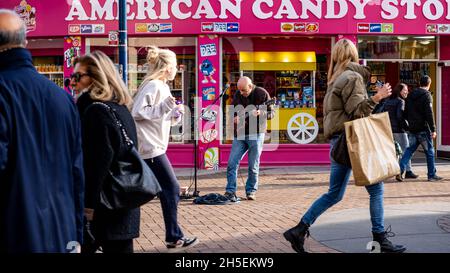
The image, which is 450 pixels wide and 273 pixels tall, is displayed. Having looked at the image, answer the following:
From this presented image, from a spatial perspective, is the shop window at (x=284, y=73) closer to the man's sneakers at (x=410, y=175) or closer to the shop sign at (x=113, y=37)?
the man's sneakers at (x=410, y=175)

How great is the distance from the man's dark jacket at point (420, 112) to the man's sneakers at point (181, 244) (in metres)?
7.20

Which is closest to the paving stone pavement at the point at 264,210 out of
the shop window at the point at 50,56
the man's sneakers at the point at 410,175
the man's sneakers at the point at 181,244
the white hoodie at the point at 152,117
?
the man's sneakers at the point at 181,244

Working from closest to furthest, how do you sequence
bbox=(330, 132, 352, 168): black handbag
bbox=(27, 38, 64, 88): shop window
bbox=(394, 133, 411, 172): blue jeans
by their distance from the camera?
bbox=(330, 132, 352, 168): black handbag, bbox=(394, 133, 411, 172): blue jeans, bbox=(27, 38, 64, 88): shop window

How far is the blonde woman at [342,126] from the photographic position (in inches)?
268

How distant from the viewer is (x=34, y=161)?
3461 mm

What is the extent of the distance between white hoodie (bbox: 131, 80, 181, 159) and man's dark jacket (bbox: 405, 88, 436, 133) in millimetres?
7337

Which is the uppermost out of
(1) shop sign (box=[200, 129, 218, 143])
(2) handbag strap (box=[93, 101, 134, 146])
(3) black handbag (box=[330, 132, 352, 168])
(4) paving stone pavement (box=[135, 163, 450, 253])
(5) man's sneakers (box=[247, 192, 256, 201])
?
(2) handbag strap (box=[93, 101, 134, 146])

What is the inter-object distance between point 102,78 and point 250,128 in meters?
6.50

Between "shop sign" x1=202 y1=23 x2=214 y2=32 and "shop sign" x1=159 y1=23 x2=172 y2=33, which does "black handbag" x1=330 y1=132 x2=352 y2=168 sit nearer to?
"shop sign" x1=202 y1=23 x2=214 y2=32

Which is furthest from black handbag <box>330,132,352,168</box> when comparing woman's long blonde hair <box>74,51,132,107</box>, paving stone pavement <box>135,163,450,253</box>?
woman's long blonde hair <box>74,51,132,107</box>

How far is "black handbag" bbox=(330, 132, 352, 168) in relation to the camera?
22.0ft

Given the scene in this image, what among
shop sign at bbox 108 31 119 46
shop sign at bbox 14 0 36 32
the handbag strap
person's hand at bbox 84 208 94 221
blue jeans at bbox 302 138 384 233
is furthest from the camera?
shop sign at bbox 14 0 36 32
